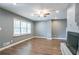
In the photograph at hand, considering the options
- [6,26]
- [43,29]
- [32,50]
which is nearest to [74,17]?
[32,50]

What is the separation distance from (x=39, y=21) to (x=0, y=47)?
3.72 m

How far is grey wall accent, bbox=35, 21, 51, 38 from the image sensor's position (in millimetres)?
7125

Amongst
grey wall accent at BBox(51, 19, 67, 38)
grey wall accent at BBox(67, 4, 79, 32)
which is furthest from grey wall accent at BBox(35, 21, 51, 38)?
grey wall accent at BBox(67, 4, 79, 32)

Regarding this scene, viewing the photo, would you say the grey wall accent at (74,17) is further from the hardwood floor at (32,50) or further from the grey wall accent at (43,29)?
the grey wall accent at (43,29)

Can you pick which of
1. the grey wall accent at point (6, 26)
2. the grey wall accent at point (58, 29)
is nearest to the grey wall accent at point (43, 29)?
the grey wall accent at point (58, 29)

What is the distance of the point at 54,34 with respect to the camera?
7297 millimetres

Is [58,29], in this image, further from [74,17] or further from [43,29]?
[74,17]

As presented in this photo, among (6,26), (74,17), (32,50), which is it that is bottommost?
(32,50)

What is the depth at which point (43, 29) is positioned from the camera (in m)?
7.32

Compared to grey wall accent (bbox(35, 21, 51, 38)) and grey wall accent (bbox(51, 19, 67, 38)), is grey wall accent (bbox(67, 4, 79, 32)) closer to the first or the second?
grey wall accent (bbox(51, 19, 67, 38))

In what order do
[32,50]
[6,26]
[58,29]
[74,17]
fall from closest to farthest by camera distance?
[74,17] < [32,50] < [6,26] < [58,29]

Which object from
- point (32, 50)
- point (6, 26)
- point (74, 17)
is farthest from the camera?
point (6, 26)
